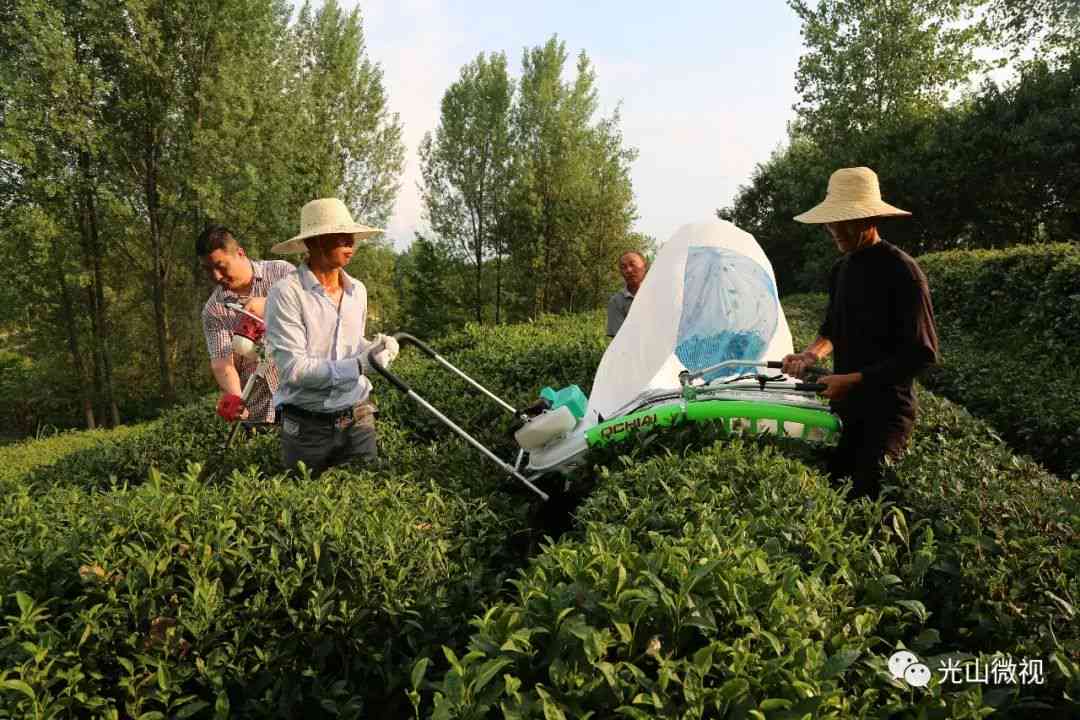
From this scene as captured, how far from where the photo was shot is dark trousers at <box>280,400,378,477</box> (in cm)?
386

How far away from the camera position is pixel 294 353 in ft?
11.9

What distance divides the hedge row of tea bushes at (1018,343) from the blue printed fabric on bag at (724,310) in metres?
3.67

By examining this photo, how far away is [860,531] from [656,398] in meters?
1.59

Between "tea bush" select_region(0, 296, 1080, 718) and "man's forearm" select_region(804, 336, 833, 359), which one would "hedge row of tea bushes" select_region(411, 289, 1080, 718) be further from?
"man's forearm" select_region(804, 336, 833, 359)

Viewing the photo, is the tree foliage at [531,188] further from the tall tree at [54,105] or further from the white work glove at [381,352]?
the white work glove at [381,352]

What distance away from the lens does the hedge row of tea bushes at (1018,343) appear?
6.77 m

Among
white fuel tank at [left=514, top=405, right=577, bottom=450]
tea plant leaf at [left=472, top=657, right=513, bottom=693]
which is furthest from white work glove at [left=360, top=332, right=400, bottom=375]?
tea plant leaf at [left=472, top=657, right=513, bottom=693]

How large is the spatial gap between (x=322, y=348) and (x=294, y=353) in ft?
0.79

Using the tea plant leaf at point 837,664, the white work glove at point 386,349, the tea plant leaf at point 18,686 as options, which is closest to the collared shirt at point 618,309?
the white work glove at point 386,349

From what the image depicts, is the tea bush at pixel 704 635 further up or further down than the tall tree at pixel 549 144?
further down

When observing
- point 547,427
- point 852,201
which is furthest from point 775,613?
point 852,201

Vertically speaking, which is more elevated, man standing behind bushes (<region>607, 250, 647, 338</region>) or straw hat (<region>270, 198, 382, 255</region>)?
straw hat (<region>270, 198, 382, 255</region>)

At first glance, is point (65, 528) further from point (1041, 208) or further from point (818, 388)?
point (1041, 208)

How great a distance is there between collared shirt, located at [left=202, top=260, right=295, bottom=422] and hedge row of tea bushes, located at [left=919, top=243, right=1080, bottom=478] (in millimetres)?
7196
